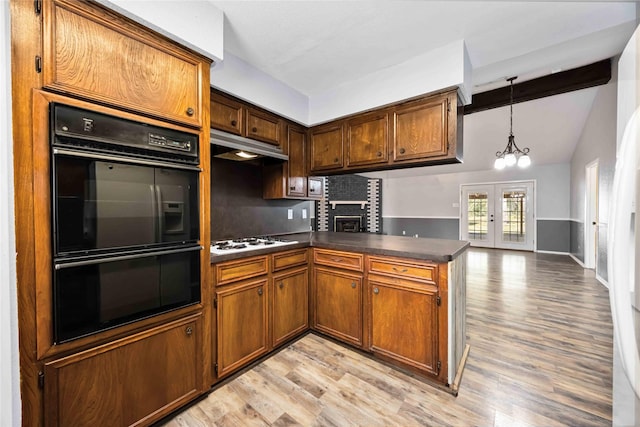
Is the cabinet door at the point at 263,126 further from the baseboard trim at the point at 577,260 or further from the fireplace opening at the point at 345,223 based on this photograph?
the baseboard trim at the point at 577,260

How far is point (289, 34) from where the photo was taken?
76.0 inches

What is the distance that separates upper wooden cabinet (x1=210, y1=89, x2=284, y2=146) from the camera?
84.1 inches

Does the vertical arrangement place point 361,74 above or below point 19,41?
above

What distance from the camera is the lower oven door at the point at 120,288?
44.3 inches

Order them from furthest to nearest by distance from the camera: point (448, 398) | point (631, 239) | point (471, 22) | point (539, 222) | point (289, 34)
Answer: point (539, 222), point (289, 34), point (471, 22), point (448, 398), point (631, 239)

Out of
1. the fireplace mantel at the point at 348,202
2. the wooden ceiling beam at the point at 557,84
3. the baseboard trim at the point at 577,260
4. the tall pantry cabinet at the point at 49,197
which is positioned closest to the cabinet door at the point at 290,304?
the tall pantry cabinet at the point at 49,197

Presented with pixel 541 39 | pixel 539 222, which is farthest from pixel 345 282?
pixel 539 222

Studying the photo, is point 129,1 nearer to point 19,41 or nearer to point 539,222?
point 19,41

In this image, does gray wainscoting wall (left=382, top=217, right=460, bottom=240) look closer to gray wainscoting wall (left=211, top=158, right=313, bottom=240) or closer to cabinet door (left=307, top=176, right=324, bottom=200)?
cabinet door (left=307, top=176, right=324, bottom=200)

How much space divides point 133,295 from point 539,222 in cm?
893

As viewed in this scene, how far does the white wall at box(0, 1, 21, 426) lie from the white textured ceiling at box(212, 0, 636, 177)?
116 centimetres

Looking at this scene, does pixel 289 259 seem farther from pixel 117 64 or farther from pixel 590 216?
pixel 590 216

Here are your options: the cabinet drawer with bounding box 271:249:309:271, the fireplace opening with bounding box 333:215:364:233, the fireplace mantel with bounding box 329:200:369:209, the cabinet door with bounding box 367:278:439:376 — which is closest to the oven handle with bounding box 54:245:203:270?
the cabinet drawer with bounding box 271:249:309:271

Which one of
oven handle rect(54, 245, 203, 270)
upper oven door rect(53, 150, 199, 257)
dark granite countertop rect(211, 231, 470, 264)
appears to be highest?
upper oven door rect(53, 150, 199, 257)
